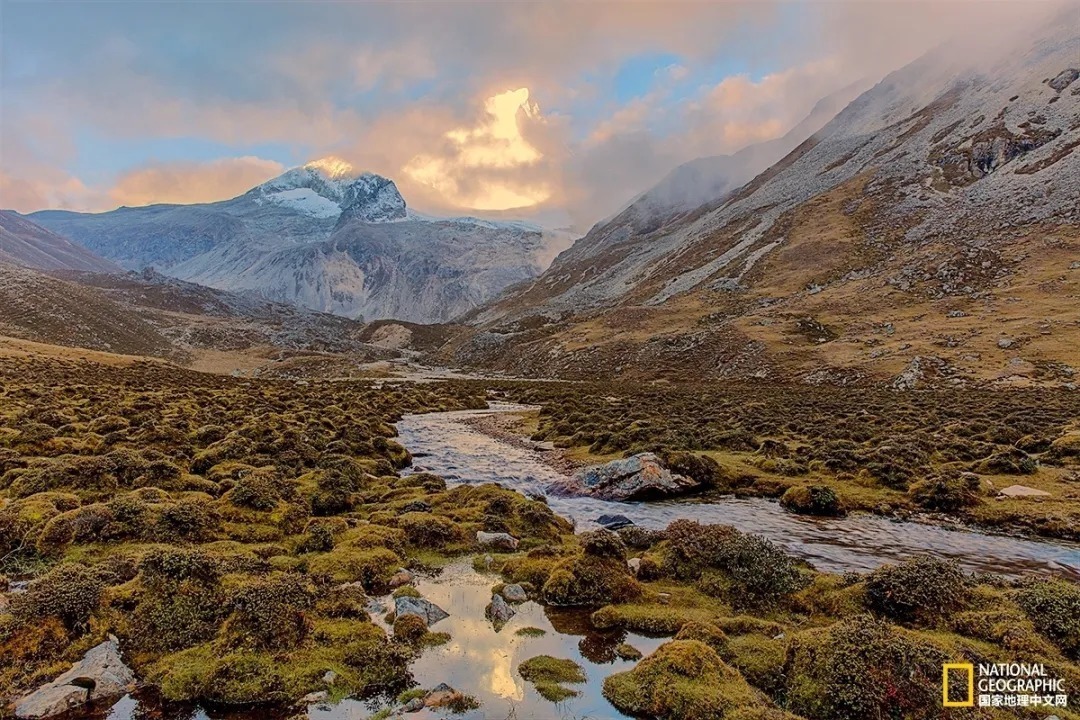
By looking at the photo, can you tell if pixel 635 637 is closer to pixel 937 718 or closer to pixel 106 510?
pixel 937 718

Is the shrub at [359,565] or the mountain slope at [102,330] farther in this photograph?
the mountain slope at [102,330]

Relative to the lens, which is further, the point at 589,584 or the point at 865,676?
the point at 589,584

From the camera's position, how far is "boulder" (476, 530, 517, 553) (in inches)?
699

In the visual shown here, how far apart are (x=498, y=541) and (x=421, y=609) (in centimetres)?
503

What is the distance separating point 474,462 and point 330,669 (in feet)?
76.3

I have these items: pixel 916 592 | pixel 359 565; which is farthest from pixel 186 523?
pixel 916 592

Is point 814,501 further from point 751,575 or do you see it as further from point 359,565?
point 359,565

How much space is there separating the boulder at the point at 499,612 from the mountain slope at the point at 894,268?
73.2 meters

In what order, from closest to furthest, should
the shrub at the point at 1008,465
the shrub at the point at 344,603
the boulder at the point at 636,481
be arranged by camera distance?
the shrub at the point at 344,603 < the boulder at the point at 636,481 < the shrub at the point at 1008,465

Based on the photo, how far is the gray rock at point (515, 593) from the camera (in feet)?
46.5

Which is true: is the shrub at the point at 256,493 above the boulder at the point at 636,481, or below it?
above

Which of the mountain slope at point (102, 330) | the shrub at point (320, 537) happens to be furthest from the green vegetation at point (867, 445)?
the mountain slope at point (102, 330)

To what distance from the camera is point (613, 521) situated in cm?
2206

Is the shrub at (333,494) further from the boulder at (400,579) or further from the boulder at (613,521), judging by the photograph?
the boulder at (613,521)
